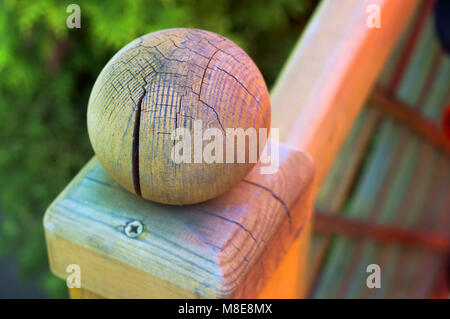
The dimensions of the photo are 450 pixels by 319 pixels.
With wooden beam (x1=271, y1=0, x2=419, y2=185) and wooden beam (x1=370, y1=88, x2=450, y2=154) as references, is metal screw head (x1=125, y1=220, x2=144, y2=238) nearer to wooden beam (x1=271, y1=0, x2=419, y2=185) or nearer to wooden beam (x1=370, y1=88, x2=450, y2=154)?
wooden beam (x1=271, y1=0, x2=419, y2=185)

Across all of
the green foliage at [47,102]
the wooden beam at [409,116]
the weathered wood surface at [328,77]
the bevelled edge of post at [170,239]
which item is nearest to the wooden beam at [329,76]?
the weathered wood surface at [328,77]

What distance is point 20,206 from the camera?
2.03 meters

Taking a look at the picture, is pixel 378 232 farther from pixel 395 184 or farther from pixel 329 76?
pixel 329 76

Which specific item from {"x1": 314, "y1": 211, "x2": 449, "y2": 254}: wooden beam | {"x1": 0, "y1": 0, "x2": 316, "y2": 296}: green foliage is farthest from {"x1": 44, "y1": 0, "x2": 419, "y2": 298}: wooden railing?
{"x1": 0, "y1": 0, "x2": 316, "y2": 296}: green foliage

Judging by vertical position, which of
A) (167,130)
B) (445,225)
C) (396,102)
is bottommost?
(445,225)

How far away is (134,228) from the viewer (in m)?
0.54

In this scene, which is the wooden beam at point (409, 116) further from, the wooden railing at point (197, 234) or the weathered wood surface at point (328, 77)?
the wooden railing at point (197, 234)

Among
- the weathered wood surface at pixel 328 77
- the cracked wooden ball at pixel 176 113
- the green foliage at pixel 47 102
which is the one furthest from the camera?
the green foliage at pixel 47 102

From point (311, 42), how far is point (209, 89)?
449mm

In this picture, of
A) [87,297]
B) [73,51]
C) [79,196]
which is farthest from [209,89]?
[73,51]

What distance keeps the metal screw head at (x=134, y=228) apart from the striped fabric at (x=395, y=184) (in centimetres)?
104

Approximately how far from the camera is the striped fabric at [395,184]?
5.01ft

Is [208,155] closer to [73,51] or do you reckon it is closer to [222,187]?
[222,187]

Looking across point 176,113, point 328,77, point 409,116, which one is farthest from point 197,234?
point 409,116
